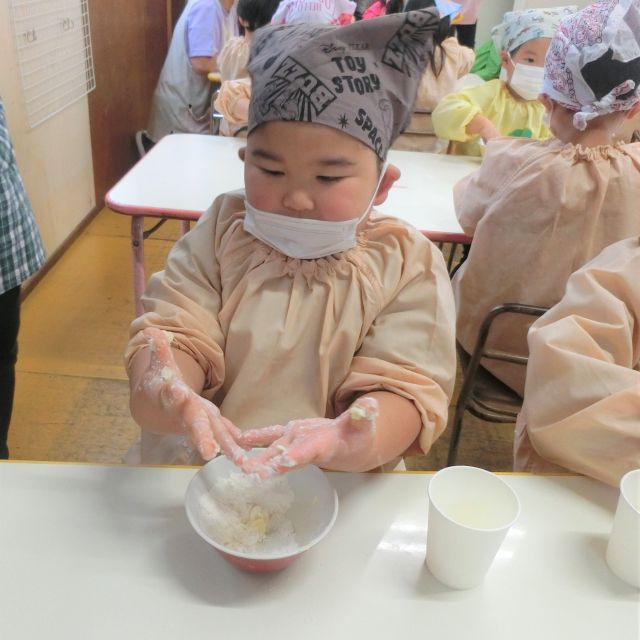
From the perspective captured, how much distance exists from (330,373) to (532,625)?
0.51m

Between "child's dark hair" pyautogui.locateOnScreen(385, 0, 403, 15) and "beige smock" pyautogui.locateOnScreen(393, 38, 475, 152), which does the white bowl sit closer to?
"beige smock" pyautogui.locateOnScreen(393, 38, 475, 152)

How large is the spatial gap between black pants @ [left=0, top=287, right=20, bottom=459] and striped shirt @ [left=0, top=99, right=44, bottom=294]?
0.27 ft

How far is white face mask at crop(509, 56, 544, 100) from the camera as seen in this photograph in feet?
8.64

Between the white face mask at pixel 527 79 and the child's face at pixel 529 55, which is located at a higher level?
the child's face at pixel 529 55

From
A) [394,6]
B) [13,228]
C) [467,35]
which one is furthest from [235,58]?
[467,35]

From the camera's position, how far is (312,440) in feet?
2.56

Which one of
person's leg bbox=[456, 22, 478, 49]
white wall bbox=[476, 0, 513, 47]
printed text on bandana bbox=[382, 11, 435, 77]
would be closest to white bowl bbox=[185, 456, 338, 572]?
printed text on bandana bbox=[382, 11, 435, 77]

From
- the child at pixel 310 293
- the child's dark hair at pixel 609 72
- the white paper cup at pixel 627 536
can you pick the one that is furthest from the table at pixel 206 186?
the white paper cup at pixel 627 536

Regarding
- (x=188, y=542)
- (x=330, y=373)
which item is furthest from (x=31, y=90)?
(x=188, y=542)

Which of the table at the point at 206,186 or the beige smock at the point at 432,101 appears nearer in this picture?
the table at the point at 206,186

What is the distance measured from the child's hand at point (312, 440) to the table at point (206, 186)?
122 centimetres

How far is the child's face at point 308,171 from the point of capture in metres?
0.92

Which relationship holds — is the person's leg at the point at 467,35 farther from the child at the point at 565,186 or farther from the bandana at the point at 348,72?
the bandana at the point at 348,72

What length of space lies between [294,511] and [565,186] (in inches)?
51.7
